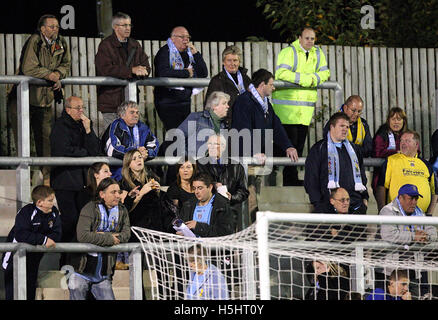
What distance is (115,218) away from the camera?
1250 cm

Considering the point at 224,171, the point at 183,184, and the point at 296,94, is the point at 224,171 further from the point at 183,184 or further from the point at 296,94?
the point at 296,94

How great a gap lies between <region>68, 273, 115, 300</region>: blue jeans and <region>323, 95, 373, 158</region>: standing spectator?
293 centimetres

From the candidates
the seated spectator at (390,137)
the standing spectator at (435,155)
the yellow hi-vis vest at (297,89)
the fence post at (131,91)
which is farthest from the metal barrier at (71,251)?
the standing spectator at (435,155)

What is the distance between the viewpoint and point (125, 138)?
13.1m

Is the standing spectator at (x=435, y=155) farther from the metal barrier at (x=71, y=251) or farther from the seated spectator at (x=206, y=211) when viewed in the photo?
the metal barrier at (x=71, y=251)

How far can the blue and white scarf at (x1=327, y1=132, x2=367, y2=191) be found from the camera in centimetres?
1319

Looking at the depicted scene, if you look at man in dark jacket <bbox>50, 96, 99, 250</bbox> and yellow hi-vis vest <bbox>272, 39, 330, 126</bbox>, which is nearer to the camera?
man in dark jacket <bbox>50, 96, 99, 250</bbox>

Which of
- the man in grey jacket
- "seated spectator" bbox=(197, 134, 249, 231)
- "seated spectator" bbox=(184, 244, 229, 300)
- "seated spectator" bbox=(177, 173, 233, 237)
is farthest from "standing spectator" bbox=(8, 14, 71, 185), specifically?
the man in grey jacket

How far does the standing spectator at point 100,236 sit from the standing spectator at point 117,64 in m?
1.21

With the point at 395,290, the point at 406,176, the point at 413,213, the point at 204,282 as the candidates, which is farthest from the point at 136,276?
the point at 406,176

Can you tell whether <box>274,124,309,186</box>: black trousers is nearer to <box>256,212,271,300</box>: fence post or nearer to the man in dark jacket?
the man in dark jacket

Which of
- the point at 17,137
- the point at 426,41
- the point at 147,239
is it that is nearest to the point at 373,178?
the point at 147,239

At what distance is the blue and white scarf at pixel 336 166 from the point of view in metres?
13.2

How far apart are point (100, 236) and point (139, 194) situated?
602 millimetres
